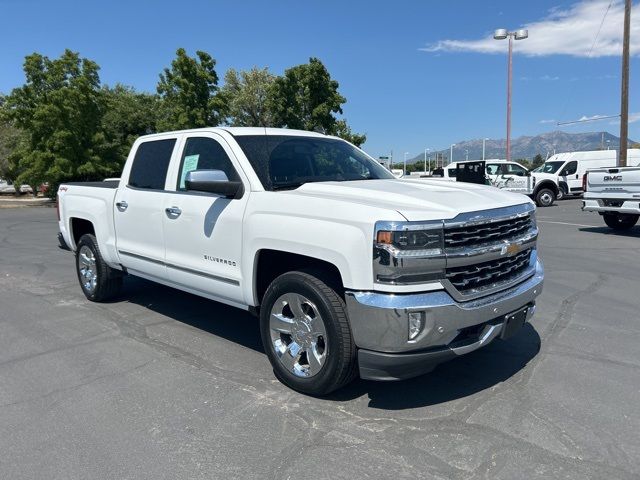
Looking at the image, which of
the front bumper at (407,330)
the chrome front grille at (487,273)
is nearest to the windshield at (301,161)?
the front bumper at (407,330)

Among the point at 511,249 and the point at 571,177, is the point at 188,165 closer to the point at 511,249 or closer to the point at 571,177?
the point at 511,249

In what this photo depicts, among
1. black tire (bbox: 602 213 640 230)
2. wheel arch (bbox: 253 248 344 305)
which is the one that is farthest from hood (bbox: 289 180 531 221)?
black tire (bbox: 602 213 640 230)

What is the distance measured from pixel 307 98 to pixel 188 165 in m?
22.1

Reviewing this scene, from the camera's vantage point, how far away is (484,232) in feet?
11.8

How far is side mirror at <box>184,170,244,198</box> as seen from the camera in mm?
4113

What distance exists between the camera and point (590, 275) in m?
7.96

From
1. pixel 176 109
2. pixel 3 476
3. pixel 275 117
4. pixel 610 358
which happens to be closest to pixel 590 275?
pixel 610 358

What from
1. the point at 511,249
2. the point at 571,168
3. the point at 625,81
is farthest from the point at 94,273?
the point at 571,168

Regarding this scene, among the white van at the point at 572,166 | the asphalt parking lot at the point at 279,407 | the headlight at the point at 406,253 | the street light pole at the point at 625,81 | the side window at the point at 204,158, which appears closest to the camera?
the asphalt parking lot at the point at 279,407

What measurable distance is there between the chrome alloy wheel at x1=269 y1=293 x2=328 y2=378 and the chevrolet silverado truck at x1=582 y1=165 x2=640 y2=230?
1063cm

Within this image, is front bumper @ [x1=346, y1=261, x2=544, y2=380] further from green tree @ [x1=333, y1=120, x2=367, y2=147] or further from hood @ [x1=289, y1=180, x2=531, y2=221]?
green tree @ [x1=333, y1=120, x2=367, y2=147]

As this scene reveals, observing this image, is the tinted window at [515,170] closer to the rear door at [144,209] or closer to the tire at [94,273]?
the tire at [94,273]

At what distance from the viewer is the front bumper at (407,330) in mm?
3238

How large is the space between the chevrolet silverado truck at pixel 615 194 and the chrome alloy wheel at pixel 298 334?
10.6 meters
